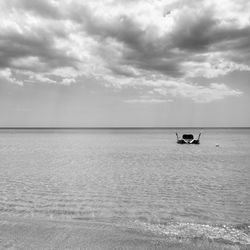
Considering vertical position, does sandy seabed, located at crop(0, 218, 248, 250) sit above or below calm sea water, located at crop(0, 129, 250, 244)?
above

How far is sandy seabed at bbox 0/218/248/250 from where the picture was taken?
7062 millimetres

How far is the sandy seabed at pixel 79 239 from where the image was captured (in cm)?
Answer: 706

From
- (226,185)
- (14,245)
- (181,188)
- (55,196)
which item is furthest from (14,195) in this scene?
(226,185)

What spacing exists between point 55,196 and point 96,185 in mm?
3824

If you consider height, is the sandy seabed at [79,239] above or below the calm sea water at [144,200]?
above

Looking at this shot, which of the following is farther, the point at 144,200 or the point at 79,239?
the point at 144,200

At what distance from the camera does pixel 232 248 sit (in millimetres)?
7113

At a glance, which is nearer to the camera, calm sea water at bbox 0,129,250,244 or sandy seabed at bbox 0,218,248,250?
sandy seabed at bbox 0,218,248,250

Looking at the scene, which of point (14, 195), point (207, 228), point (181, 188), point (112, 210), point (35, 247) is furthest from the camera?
point (181, 188)

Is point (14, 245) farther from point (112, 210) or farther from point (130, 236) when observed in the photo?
point (112, 210)

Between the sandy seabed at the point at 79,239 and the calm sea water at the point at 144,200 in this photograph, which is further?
the calm sea water at the point at 144,200

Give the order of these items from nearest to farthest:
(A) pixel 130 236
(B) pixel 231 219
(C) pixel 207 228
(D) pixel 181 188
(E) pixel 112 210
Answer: (A) pixel 130 236 < (C) pixel 207 228 < (B) pixel 231 219 < (E) pixel 112 210 < (D) pixel 181 188

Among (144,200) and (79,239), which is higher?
(79,239)

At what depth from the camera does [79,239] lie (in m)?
7.54
